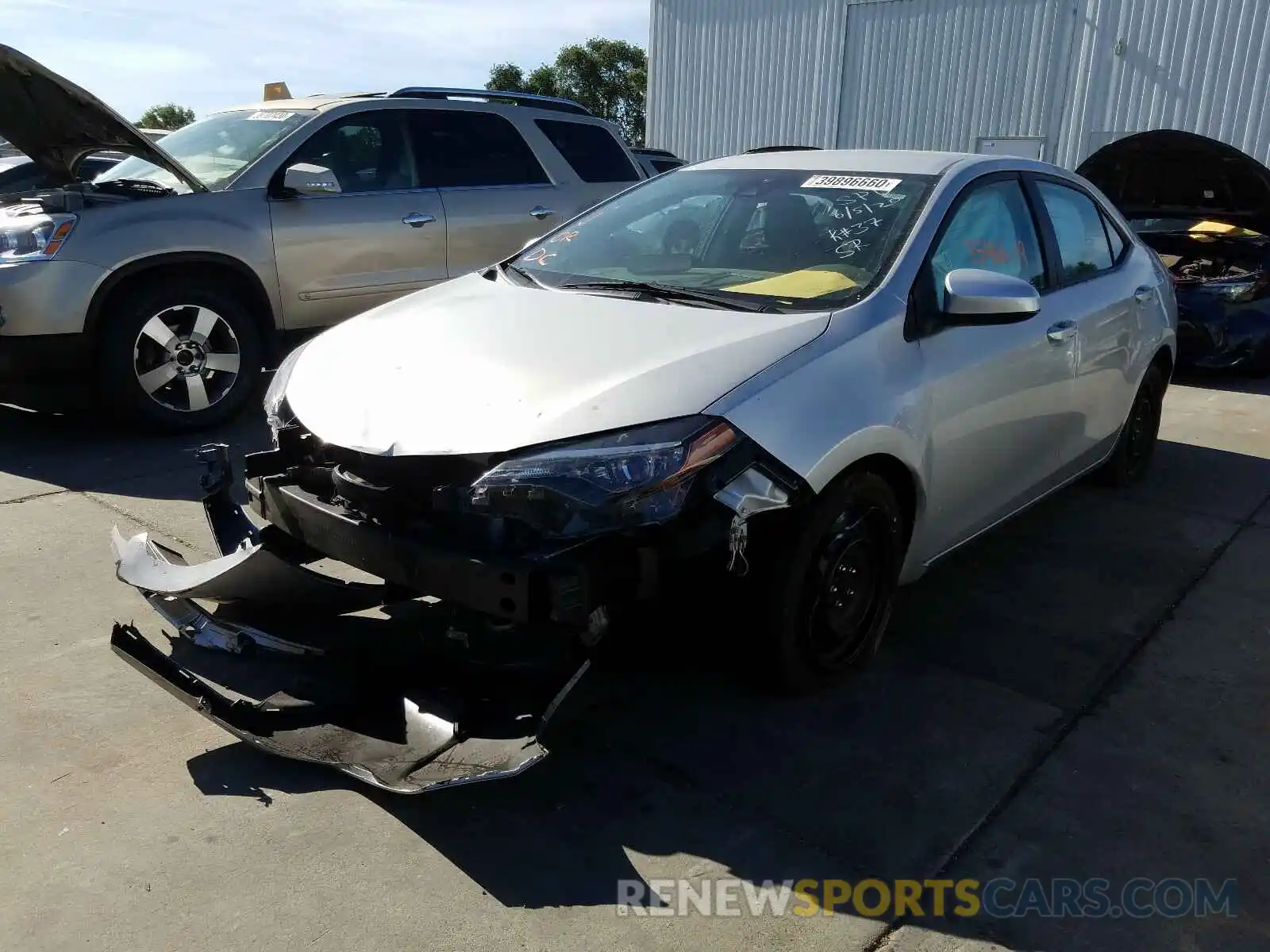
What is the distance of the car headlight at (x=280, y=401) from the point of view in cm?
319

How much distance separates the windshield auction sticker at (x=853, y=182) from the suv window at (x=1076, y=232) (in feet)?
3.15

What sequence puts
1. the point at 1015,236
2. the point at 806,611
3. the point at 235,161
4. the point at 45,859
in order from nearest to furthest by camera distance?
the point at 45,859 → the point at 806,611 → the point at 1015,236 → the point at 235,161

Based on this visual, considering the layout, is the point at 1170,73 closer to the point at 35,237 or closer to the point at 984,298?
the point at 984,298

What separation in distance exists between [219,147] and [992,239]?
4853 mm

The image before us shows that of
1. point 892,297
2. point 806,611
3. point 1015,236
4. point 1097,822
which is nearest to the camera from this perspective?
point 1097,822

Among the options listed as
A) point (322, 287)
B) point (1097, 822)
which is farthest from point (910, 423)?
point (322, 287)

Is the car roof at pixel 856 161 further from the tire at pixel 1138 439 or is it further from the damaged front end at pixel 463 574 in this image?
the tire at pixel 1138 439

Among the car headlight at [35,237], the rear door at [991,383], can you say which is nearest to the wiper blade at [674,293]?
the rear door at [991,383]

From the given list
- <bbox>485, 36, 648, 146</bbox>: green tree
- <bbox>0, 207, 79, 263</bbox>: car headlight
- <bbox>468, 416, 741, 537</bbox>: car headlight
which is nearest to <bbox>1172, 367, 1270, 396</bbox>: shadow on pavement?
<bbox>468, 416, 741, 537</bbox>: car headlight

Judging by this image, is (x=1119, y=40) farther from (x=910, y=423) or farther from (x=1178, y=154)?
(x=910, y=423)

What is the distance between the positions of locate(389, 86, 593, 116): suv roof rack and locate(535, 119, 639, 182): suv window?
137 millimetres

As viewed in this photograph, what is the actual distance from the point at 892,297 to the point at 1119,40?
15.0 m

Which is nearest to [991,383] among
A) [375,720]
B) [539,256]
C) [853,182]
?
[853,182]

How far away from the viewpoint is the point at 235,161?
20.6 feet
